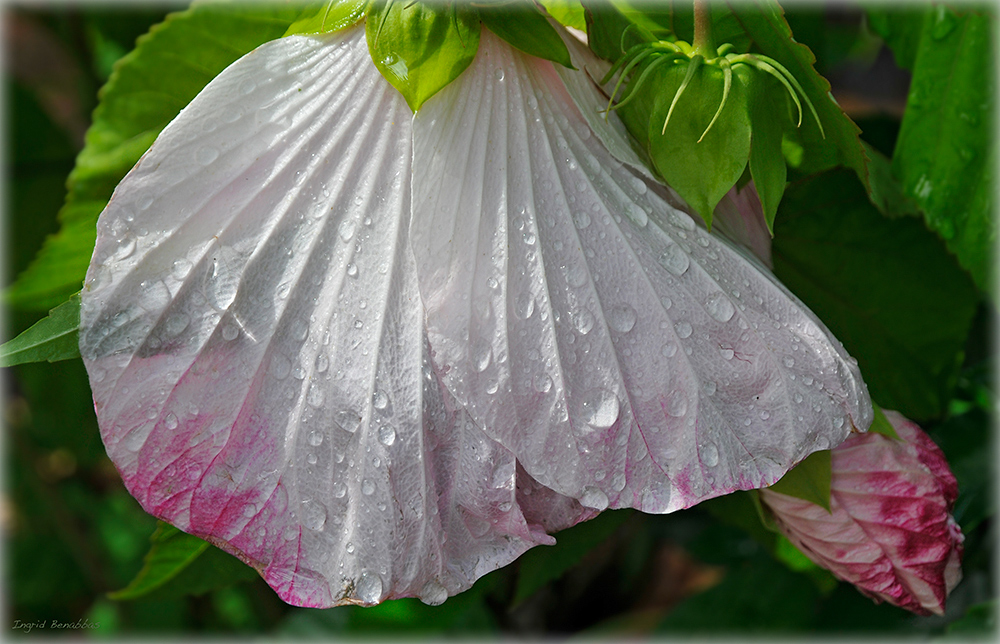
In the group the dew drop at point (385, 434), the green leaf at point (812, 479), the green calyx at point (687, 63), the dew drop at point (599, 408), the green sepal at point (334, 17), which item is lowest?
the green leaf at point (812, 479)

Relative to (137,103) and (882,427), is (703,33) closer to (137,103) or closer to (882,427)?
(882,427)

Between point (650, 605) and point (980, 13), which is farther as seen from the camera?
point (650, 605)

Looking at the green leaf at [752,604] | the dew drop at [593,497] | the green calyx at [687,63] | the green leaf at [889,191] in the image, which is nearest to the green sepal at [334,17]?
the green calyx at [687,63]

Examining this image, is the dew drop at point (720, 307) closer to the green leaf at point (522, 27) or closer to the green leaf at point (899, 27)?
the green leaf at point (522, 27)

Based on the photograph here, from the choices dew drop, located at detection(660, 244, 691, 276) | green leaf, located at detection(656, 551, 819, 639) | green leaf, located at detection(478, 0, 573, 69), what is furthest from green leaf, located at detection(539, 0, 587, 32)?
green leaf, located at detection(656, 551, 819, 639)

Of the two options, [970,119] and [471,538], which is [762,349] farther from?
[970,119]

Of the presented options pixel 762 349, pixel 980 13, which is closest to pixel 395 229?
pixel 762 349

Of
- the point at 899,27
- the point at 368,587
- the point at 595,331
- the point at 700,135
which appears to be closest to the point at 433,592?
the point at 368,587
